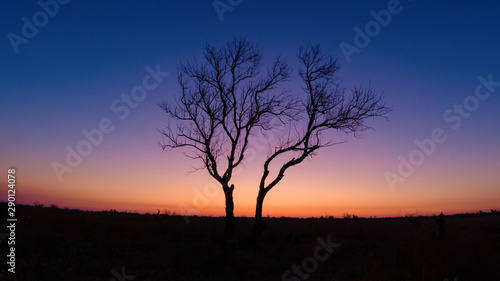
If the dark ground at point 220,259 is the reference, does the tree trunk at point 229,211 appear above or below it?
above

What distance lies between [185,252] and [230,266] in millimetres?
2840

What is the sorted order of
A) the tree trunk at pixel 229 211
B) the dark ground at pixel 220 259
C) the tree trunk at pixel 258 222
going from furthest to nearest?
the tree trunk at pixel 229 211
the tree trunk at pixel 258 222
the dark ground at pixel 220 259

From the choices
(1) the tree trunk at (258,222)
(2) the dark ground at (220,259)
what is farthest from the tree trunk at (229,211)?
(2) the dark ground at (220,259)

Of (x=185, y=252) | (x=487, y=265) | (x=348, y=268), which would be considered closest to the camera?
(x=487, y=265)

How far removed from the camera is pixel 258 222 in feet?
56.8

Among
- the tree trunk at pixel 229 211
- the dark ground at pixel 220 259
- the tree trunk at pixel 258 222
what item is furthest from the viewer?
the tree trunk at pixel 229 211

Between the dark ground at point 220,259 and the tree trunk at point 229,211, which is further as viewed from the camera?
the tree trunk at point 229,211

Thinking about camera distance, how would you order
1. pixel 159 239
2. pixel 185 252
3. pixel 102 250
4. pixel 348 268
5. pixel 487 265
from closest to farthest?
1. pixel 487 265
2. pixel 348 268
3. pixel 102 250
4. pixel 185 252
5. pixel 159 239

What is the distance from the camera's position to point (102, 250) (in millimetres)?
13953

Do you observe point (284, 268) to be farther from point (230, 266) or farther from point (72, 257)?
point (72, 257)

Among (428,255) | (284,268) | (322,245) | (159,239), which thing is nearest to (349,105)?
(322,245)

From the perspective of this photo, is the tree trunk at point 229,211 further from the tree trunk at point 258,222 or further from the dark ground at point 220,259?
the dark ground at point 220,259

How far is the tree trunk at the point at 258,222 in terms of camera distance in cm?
1675

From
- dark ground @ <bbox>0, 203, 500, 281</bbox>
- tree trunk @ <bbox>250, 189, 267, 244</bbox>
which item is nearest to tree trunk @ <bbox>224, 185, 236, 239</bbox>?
tree trunk @ <bbox>250, 189, 267, 244</bbox>
